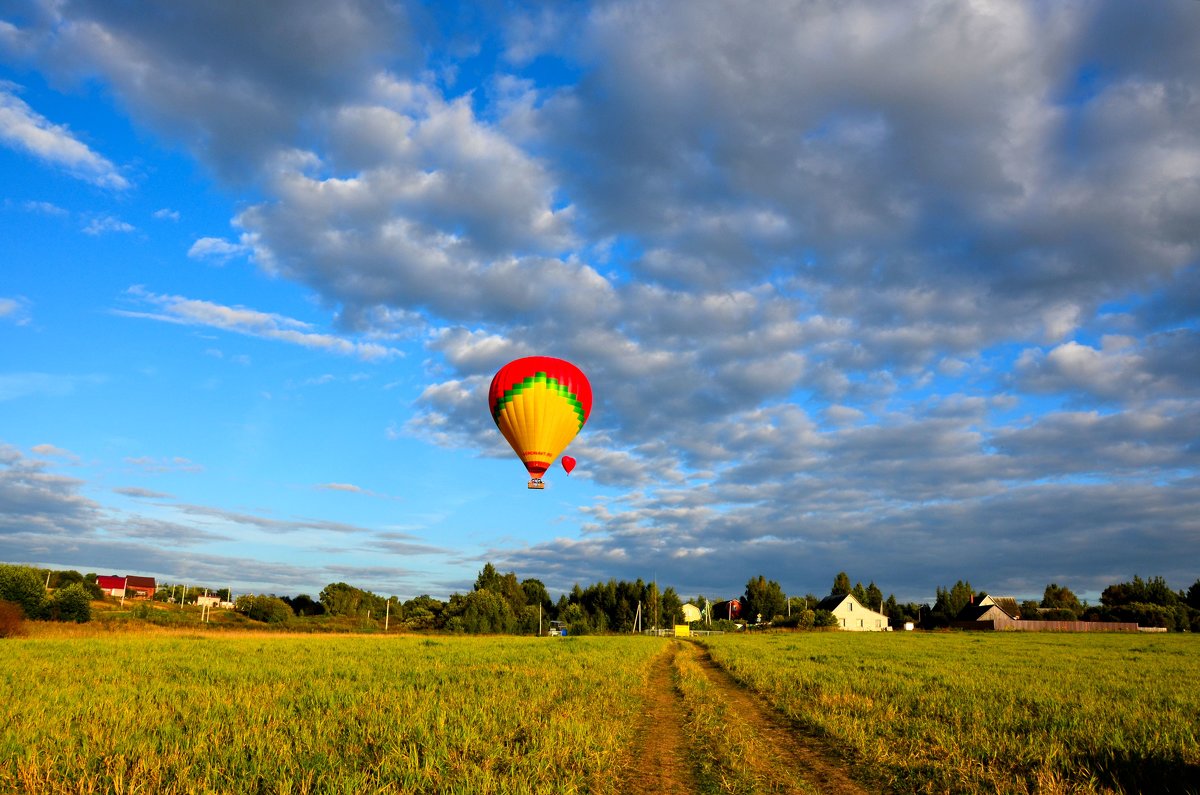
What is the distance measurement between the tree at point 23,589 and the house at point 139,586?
11154 centimetres

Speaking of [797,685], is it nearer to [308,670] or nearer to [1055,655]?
[308,670]

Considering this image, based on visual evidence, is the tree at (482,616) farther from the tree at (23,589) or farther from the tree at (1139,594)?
the tree at (1139,594)

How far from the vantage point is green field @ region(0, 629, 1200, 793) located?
907cm

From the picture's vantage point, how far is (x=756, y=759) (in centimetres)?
1079

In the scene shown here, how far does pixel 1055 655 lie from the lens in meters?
39.4

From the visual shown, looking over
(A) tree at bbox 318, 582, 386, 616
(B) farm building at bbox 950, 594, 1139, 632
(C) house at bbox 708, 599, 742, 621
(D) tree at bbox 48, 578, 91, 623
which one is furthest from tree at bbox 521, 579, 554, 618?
(D) tree at bbox 48, 578, 91, 623

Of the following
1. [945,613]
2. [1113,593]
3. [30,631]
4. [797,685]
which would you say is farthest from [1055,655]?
[1113,593]

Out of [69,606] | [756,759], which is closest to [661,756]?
[756,759]

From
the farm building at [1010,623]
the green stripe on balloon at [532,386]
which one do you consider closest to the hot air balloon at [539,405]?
the green stripe on balloon at [532,386]

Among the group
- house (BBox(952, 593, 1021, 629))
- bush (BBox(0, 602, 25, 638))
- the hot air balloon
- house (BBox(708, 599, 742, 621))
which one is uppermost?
the hot air balloon

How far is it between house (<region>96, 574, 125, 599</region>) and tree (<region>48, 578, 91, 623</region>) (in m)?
106

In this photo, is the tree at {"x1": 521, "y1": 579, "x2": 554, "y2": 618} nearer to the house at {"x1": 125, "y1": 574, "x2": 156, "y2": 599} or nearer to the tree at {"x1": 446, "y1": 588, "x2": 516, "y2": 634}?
the tree at {"x1": 446, "y1": 588, "x2": 516, "y2": 634}

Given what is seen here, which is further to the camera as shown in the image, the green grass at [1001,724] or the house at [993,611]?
the house at [993,611]

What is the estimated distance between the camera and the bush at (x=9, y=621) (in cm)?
3962
